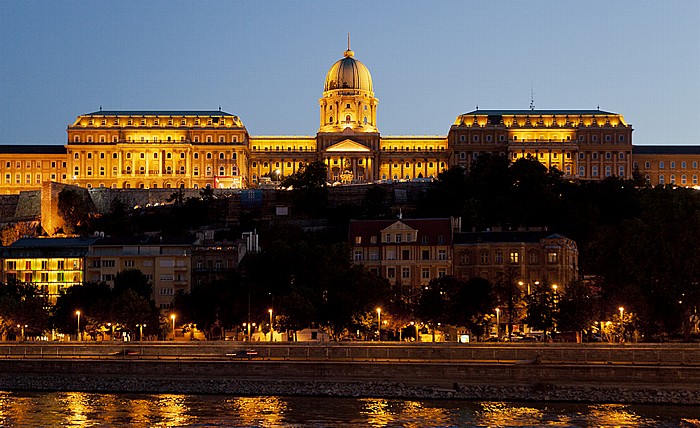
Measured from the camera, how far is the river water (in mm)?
59594

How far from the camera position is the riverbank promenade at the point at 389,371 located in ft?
214

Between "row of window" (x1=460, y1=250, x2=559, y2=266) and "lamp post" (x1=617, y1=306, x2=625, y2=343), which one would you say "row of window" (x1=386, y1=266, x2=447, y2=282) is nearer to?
"row of window" (x1=460, y1=250, x2=559, y2=266)

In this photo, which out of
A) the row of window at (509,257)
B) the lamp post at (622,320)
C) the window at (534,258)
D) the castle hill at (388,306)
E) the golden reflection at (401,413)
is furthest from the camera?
the window at (534,258)

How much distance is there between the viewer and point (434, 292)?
9081cm

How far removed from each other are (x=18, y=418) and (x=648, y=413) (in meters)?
30.5

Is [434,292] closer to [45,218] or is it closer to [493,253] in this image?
[493,253]

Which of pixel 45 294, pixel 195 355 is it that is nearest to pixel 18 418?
pixel 195 355

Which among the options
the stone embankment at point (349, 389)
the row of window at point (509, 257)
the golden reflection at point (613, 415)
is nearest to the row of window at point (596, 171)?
the row of window at point (509, 257)

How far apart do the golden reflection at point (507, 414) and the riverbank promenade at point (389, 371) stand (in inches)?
57.0

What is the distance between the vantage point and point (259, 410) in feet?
207

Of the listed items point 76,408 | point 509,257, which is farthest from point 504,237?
point 76,408

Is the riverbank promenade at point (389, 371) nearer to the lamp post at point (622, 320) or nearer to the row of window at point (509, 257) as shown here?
the lamp post at point (622, 320)

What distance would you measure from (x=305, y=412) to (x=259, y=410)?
2.40 m

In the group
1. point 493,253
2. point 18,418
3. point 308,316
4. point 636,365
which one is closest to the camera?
point 18,418
